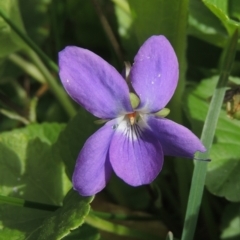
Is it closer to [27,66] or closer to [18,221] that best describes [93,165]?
[18,221]

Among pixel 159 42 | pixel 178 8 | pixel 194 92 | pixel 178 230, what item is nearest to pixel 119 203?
pixel 178 230

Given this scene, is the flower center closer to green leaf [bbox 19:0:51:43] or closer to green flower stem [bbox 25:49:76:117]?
green flower stem [bbox 25:49:76:117]

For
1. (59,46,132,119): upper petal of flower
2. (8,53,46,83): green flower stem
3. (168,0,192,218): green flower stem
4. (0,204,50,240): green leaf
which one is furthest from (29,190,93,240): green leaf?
(8,53,46,83): green flower stem

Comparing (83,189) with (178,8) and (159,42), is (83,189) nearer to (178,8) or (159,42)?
(159,42)

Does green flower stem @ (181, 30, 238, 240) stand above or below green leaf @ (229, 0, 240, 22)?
below

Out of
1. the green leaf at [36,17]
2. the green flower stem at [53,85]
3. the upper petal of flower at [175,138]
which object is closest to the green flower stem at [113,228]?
the upper petal of flower at [175,138]

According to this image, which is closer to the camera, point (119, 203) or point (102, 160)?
point (102, 160)

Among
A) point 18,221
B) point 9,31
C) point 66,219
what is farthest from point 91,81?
point 9,31
